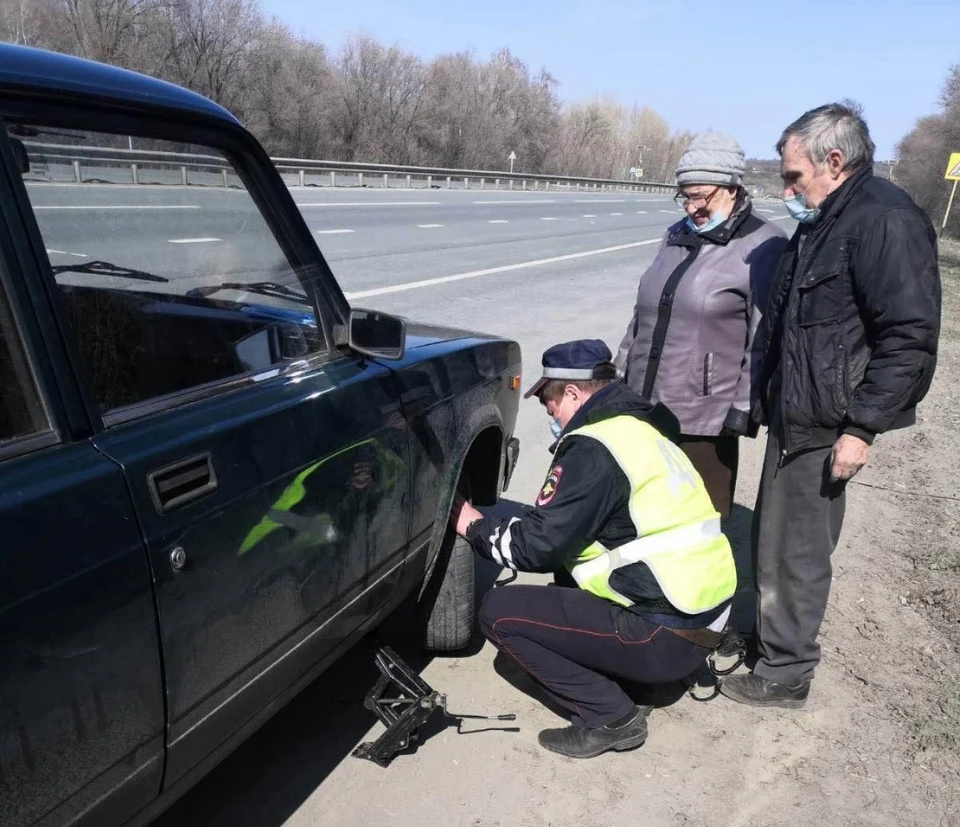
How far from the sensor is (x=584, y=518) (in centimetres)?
264

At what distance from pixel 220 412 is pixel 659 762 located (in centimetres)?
193

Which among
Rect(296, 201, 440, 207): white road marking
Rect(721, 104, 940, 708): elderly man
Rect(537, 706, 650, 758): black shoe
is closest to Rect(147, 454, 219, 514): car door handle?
Rect(537, 706, 650, 758): black shoe

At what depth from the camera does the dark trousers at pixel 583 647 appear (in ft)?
9.02

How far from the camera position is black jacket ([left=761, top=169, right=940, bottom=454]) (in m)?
2.57

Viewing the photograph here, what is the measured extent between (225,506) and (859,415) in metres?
2.00

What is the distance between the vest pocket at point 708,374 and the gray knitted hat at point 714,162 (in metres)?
0.68

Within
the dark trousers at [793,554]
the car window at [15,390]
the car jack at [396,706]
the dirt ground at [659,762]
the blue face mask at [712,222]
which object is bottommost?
the dirt ground at [659,762]

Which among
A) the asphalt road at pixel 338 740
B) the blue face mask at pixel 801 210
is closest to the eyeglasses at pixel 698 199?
the blue face mask at pixel 801 210

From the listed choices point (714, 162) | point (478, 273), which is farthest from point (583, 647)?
point (478, 273)

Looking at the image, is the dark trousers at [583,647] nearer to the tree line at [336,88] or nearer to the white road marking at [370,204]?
the white road marking at [370,204]

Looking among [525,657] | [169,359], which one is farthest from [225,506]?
[525,657]

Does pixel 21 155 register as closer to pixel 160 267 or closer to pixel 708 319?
pixel 160 267

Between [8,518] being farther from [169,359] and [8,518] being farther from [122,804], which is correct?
[169,359]

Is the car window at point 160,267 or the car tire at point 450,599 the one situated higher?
the car window at point 160,267
